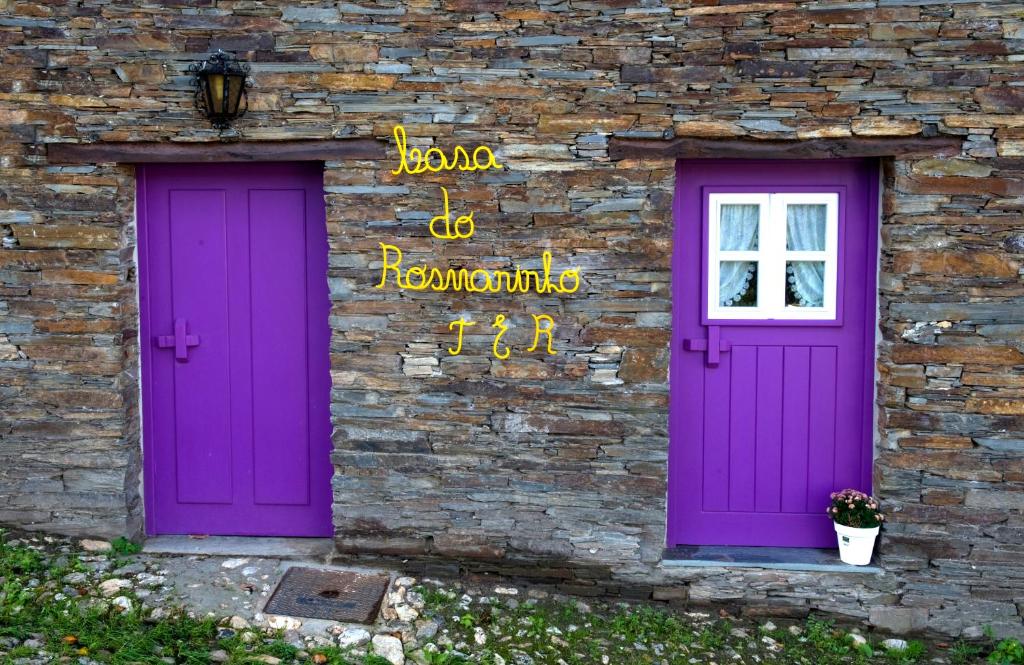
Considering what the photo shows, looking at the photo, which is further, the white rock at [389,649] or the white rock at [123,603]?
the white rock at [123,603]

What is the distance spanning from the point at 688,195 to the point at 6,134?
3.71m

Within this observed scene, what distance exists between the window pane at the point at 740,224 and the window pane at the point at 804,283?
0.24 m

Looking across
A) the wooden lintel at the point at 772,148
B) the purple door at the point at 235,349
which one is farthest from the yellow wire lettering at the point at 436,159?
the wooden lintel at the point at 772,148

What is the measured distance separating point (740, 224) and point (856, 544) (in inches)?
71.3

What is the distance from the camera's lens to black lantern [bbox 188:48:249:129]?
4316 millimetres

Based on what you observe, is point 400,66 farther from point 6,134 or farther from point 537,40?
point 6,134

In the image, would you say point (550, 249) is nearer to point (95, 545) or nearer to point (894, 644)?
point (894, 644)

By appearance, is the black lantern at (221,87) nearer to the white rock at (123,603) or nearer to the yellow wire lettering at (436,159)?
the yellow wire lettering at (436,159)

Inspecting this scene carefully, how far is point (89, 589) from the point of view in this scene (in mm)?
4246

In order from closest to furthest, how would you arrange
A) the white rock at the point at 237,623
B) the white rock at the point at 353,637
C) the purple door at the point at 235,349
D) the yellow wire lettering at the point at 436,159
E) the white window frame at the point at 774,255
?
the white rock at the point at 353,637, the white rock at the point at 237,623, the yellow wire lettering at the point at 436,159, the white window frame at the point at 774,255, the purple door at the point at 235,349

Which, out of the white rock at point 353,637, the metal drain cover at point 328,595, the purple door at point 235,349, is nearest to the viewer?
the white rock at point 353,637

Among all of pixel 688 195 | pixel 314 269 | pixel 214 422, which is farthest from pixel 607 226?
pixel 214 422

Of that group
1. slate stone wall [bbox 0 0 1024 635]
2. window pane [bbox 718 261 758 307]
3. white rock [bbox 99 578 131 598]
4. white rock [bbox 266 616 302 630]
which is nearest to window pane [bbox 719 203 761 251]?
window pane [bbox 718 261 758 307]

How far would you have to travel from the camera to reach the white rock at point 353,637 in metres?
3.93
